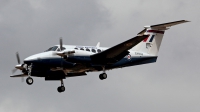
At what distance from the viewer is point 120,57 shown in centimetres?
4547

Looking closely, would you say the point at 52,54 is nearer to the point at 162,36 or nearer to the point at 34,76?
the point at 34,76

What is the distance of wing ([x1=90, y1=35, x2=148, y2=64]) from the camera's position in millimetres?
43719

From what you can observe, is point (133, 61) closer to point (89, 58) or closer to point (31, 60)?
point (89, 58)

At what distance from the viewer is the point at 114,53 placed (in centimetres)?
4481

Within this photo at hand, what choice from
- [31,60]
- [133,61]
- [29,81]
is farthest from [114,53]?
[29,81]

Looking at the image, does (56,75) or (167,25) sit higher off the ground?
(167,25)

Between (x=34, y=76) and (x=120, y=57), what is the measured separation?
7352 millimetres

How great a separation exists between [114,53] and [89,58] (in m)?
2.16

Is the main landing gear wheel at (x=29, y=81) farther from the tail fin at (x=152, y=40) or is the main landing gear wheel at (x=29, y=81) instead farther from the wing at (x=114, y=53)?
the tail fin at (x=152, y=40)

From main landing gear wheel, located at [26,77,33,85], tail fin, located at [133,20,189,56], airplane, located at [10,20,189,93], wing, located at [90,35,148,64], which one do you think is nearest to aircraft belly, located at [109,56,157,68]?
airplane, located at [10,20,189,93]

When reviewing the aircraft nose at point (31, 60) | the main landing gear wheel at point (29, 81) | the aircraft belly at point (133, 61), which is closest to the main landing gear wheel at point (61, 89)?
the main landing gear wheel at point (29, 81)

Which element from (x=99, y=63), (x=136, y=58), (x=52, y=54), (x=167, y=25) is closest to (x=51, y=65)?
(x=52, y=54)

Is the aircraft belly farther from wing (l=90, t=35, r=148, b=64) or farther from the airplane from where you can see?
wing (l=90, t=35, r=148, b=64)

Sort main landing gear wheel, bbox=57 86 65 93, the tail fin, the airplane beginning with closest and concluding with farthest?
the airplane < main landing gear wheel, bbox=57 86 65 93 < the tail fin
